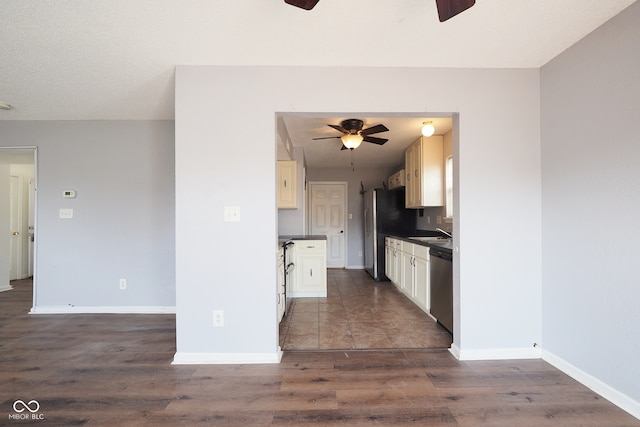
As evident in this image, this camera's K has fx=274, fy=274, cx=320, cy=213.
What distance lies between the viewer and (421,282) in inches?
125

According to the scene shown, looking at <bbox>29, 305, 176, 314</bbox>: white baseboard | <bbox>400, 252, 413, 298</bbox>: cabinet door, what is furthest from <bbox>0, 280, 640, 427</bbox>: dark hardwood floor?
<bbox>400, 252, 413, 298</bbox>: cabinet door

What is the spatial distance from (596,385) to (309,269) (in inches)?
114

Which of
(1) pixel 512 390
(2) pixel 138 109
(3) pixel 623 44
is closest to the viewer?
(3) pixel 623 44

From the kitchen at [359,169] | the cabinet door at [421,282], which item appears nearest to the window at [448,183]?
the kitchen at [359,169]

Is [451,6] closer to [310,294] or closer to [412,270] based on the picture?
[412,270]

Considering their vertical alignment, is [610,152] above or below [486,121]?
below

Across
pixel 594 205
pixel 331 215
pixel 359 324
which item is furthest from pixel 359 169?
pixel 594 205

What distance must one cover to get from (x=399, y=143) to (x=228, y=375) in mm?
3803

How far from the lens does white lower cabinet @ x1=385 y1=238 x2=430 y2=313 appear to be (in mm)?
3074

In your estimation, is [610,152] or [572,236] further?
[572,236]

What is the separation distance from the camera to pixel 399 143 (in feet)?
14.2

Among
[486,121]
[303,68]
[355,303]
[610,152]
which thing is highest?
[303,68]

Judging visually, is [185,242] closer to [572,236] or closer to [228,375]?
[228,375]

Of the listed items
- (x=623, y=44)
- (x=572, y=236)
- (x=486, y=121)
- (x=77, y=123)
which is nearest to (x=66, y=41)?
(x=77, y=123)
